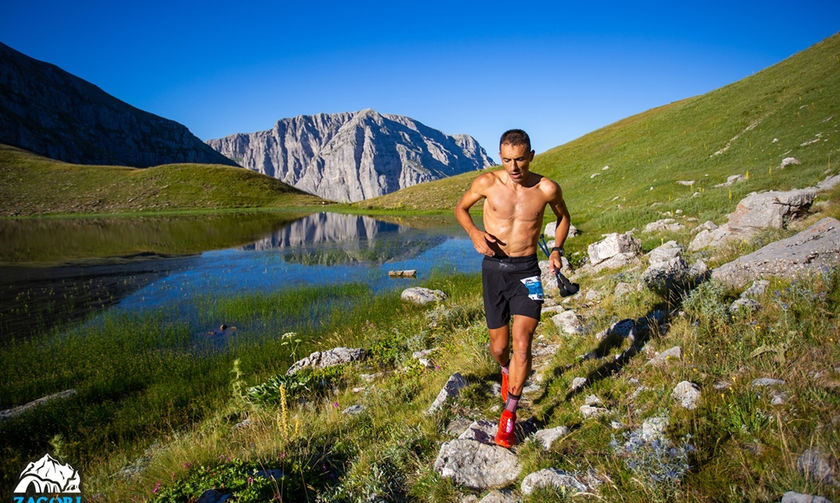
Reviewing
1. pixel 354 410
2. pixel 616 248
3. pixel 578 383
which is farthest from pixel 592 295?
pixel 354 410

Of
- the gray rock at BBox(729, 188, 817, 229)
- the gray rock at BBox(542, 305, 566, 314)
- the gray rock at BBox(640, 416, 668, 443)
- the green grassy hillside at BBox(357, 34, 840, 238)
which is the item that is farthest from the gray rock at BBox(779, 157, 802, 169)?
the gray rock at BBox(640, 416, 668, 443)

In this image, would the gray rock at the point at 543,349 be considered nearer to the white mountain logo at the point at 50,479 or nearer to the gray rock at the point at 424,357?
the gray rock at the point at 424,357

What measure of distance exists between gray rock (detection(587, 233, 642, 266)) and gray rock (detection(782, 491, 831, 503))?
1108cm

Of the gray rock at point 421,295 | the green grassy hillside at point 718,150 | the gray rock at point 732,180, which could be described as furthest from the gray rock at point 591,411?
the gray rock at point 732,180

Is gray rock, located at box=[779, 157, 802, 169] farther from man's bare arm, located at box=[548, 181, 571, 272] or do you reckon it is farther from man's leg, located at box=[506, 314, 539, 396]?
man's leg, located at box=[506, 314, 539, 396]

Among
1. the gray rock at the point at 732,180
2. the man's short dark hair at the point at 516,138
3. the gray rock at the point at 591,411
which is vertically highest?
the man's short dark hair at the point at 516,138

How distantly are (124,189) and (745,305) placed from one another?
123m

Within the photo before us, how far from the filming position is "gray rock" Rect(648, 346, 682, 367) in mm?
4793

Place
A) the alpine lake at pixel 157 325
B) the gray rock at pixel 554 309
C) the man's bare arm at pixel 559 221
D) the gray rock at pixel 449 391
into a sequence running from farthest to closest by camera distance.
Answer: the gray rock at pixel 554 309 < the alpine lake at pixel 157 325 < the gray rock at pixel 449 391 < the man's bare arm at pixel 559 221

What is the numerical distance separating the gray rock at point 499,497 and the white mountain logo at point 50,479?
15.8ft

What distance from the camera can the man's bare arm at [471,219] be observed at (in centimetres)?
476

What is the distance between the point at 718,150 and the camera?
27781 millimetres

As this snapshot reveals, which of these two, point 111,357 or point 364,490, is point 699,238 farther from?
point 111,357

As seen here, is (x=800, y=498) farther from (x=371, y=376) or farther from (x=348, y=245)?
(x=348, y=245)
